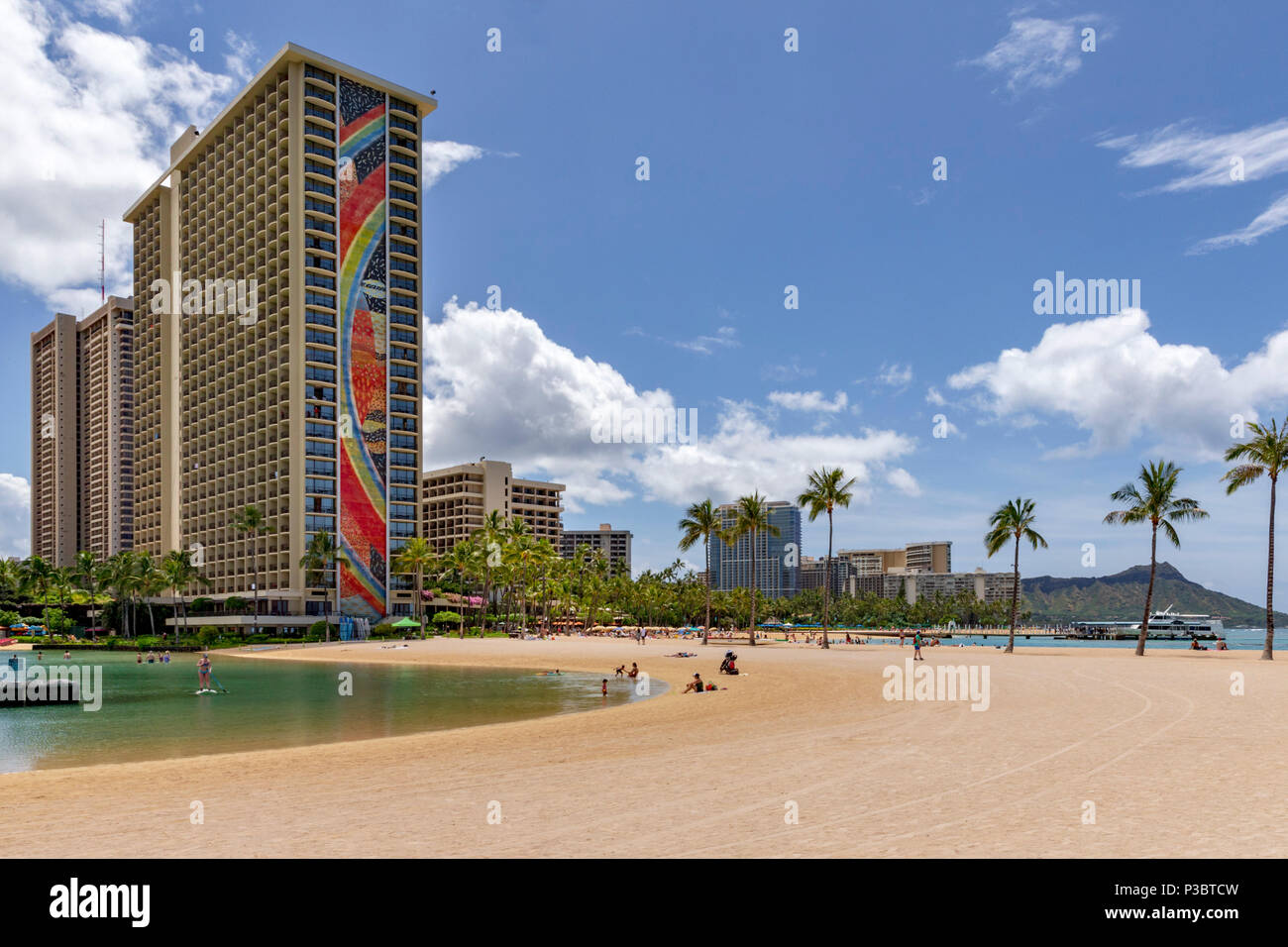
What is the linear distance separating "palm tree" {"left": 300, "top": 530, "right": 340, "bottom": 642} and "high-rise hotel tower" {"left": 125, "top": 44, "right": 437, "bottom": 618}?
0.89 metres

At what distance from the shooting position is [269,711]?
3288cm

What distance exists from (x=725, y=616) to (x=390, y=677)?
11863 cm

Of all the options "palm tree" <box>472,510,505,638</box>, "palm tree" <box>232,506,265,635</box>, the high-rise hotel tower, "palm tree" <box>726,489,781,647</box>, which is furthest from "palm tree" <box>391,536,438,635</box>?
"palm tree" <box>726,489,781,647</box>

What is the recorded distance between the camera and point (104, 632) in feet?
404

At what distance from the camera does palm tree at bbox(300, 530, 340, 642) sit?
108250mm

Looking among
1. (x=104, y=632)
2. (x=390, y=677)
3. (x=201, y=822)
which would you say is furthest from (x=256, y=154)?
(x=201, y=822)

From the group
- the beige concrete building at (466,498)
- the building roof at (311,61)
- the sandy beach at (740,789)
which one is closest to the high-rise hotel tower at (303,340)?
the building roof at (311,61)

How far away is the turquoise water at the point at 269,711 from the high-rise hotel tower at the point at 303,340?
212ft

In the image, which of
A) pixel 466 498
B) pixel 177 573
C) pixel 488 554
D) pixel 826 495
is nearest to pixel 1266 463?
pixel 826 495

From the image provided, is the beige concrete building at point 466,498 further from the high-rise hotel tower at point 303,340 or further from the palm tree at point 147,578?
the palm tree at point 147,578

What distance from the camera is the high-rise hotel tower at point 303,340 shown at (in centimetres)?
11650

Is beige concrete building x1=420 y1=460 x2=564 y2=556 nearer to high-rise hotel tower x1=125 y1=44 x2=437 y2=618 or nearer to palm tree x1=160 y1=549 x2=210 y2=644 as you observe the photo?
high-rise hotel tower x1=125 y1=44 x2=437 y2=618

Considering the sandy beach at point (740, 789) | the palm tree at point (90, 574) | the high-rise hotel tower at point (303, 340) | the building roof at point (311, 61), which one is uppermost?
the building roof at point (311, 61)

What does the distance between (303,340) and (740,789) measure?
4551 inches
